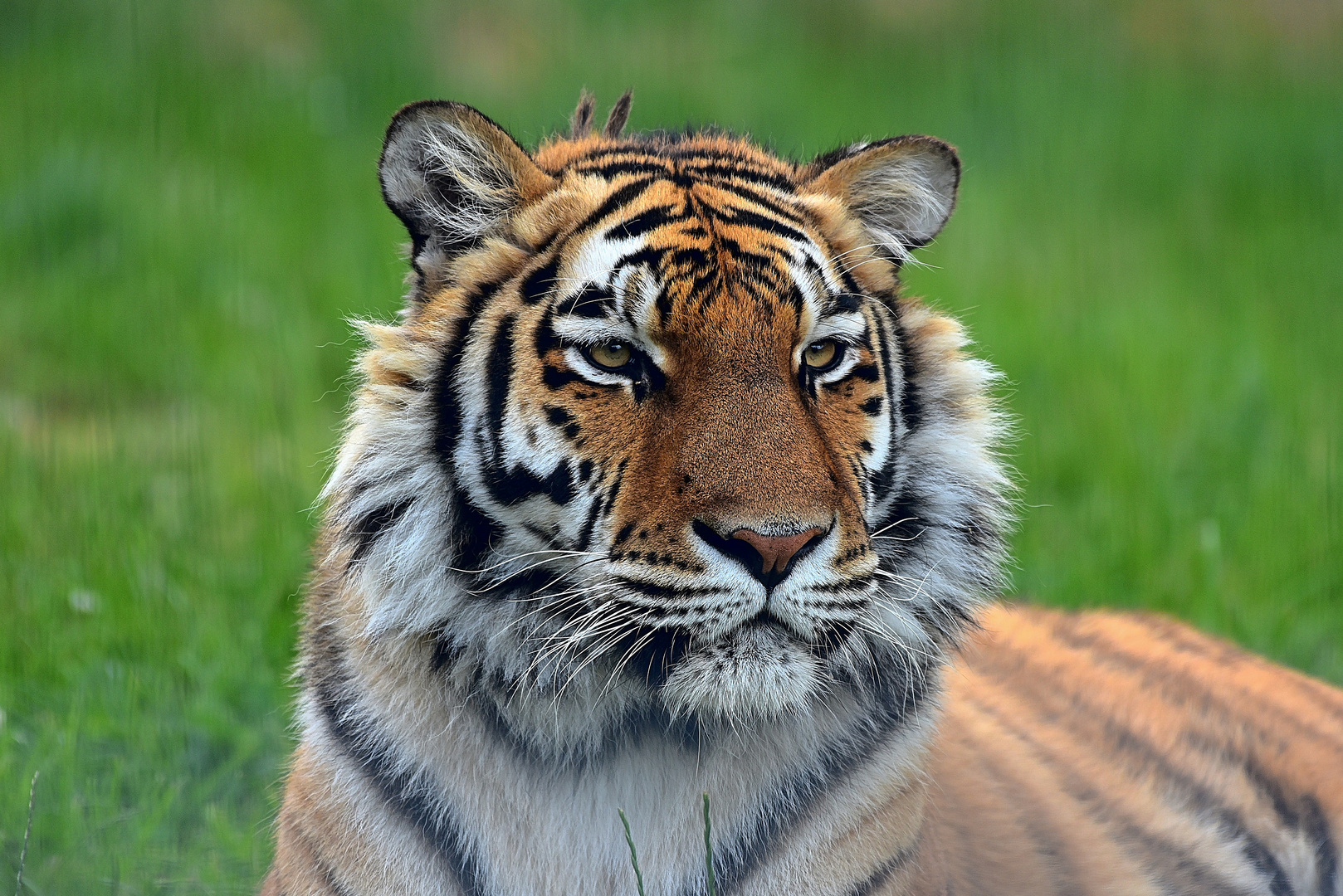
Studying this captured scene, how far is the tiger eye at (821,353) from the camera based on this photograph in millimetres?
2428

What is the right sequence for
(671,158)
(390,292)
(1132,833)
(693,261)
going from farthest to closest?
(390,292) < (1132,833) < (671,158) < (693,261)

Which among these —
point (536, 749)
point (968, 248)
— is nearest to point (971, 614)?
point (536, 749)

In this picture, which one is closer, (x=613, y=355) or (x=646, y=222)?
(x=613, y=355)

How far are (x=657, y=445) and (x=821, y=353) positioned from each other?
14.0 inches

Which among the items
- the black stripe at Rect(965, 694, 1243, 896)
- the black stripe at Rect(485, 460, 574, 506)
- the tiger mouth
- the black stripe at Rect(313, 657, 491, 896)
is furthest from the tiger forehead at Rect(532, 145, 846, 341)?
the black stripe at Rect(965, 694, 1243, 896)

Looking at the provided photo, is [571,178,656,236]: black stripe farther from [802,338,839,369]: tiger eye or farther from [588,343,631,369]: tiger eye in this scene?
[802,338,839,369]: tiger eye

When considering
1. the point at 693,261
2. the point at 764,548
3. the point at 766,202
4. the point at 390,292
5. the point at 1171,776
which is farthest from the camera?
the point at 390,292

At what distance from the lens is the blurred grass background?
12.3 ft

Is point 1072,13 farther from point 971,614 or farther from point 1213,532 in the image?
point 971,614

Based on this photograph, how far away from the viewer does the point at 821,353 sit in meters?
2.45

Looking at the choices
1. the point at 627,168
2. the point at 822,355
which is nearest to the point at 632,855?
the point at 822,355

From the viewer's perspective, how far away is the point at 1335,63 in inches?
415

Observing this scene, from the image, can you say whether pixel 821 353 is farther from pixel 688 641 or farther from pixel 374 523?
pixel 374 523

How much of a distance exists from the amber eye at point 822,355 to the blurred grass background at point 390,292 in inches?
21.5
